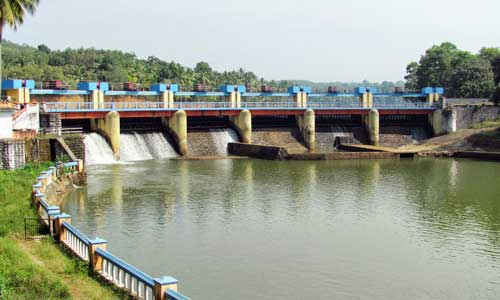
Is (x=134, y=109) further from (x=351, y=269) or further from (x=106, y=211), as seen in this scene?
(x=351, y=269)

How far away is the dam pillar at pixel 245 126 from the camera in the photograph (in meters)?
67.7

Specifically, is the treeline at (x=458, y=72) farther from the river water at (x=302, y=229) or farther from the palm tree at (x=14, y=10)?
the palm tree at (x=14, y=10)

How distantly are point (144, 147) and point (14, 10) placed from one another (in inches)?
875

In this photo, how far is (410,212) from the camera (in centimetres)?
3525

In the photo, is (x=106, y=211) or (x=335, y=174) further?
(x=335, y=174)

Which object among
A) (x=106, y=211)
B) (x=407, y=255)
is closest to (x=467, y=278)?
(x=407, y=255)

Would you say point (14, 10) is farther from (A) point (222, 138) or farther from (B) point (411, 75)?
(B) point (411, 75)

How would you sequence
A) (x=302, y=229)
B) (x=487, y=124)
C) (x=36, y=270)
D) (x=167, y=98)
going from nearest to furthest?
(x=36, y=270) < (x=302, y=229) < (x=167, y=98) < (x=487, y=124)

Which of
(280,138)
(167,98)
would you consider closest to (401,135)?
(280,138)

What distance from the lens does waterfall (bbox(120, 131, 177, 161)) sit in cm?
5878

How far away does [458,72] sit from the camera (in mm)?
96000

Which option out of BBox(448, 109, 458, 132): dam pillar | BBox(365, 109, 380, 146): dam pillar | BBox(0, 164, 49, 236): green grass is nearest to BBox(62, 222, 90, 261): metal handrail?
BBox(0, 164, 49, 236): green grass

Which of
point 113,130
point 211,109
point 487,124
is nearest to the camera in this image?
point 113,130

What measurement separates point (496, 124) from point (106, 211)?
52956 millimetres
